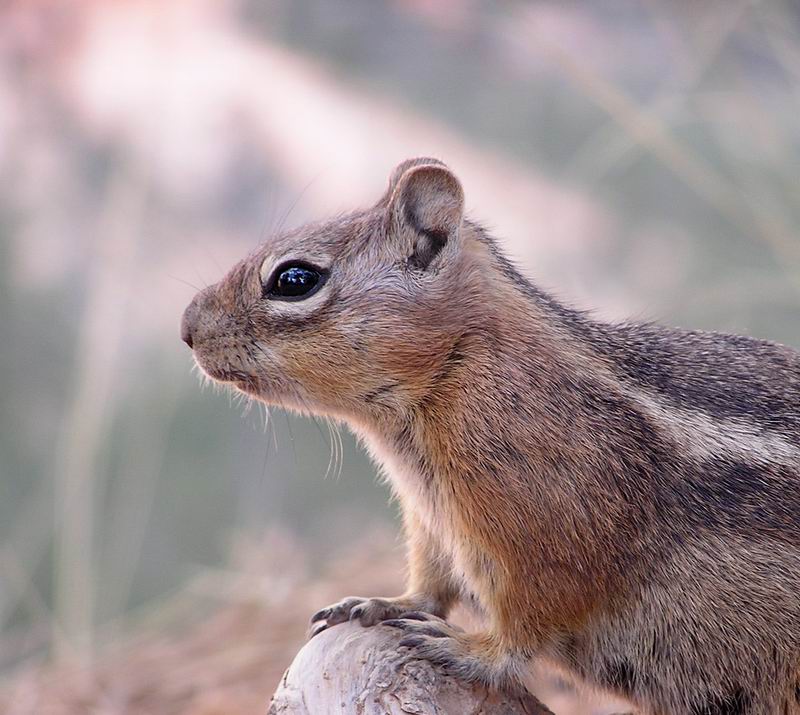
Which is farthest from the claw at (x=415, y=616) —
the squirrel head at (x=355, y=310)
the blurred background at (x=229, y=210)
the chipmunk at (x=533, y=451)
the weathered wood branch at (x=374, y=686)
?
the blurred background at (x=229, y=210)

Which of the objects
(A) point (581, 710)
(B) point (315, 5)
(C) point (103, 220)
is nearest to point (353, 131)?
(B) point (315, 5)

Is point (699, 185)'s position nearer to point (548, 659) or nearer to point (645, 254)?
point (645, 254)

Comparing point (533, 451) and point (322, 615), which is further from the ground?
point (533, 451)

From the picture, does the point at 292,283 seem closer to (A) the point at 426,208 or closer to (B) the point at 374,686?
(A) the point at 426,208

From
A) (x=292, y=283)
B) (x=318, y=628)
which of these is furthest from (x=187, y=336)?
(x=318, y=628)

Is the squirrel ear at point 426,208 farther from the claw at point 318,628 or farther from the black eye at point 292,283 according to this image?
the claw at point 318,628
